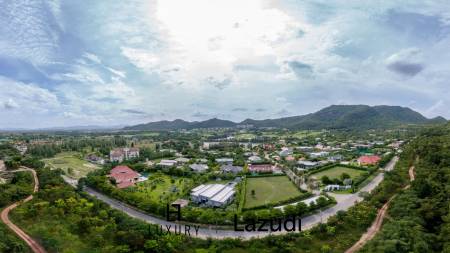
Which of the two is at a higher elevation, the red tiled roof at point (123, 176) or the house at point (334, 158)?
the house at point (334, 158)

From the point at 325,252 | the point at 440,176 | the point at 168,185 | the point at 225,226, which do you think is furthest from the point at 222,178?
the point at 440,176

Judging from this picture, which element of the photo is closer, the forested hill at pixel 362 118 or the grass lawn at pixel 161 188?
the grass lawn at pixel 161 188

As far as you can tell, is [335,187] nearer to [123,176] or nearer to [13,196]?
[123,176]

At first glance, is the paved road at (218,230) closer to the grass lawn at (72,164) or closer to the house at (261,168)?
the house at (261,168)

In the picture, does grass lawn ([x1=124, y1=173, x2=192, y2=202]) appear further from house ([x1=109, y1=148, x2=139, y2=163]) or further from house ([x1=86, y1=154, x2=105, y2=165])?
house ([x1=109, y1=148, x2=139, y2=163])

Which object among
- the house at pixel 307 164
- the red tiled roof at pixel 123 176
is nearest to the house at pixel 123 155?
the red tiled roof at pixel 123 176

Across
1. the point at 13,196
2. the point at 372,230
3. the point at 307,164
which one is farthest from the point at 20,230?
the point at 307,164
